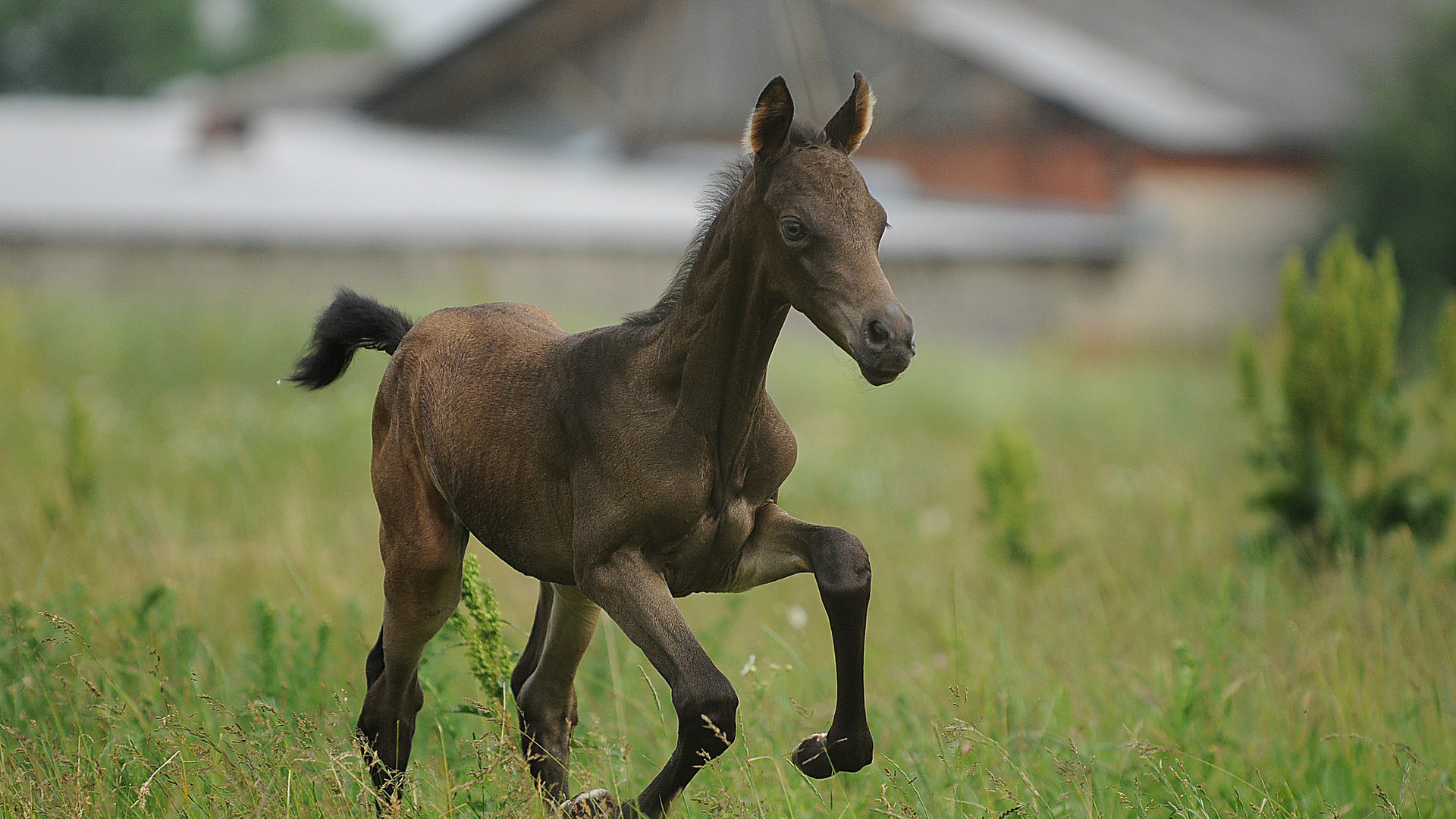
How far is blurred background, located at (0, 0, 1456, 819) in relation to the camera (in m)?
3.54

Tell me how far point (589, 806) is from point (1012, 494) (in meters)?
3.34

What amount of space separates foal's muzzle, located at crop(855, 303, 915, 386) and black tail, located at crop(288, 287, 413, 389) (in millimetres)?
1327

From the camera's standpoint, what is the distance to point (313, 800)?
2877 millimetres

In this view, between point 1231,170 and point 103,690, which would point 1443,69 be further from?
point 103,690

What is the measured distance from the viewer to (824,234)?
2.18 meters

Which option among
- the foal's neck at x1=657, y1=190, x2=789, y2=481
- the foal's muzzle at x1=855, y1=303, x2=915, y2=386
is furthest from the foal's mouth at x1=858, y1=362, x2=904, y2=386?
the foal's neck at x1=657, y1=190, x2=789, y2=481

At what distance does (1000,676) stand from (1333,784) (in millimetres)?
1006

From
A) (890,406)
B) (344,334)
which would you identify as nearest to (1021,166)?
(890,406)

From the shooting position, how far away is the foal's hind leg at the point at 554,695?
287cm

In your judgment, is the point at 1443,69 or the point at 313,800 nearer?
the point at 313,800

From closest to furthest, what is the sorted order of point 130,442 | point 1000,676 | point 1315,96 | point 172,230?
point 1000,676, point 130,442, point 172,230, point 1315,96

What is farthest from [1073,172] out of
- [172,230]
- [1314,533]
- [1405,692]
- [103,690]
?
[103,690]

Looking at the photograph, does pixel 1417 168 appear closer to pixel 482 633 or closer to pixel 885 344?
pixel 482 633

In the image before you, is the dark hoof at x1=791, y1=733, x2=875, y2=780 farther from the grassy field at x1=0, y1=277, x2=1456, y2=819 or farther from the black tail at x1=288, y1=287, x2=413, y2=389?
the black tail at x1=288, y1=287, x2=413, y2=389
